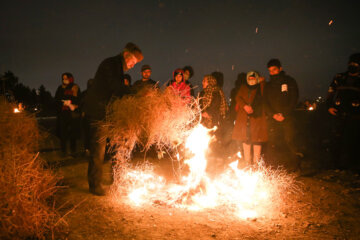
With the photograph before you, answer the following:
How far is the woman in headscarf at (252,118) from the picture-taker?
5.06m

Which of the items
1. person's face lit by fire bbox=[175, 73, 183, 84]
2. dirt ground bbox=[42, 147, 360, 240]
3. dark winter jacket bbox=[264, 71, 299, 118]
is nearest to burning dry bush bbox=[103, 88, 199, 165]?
dirt ground bbox=[42, 147, 360, 240]

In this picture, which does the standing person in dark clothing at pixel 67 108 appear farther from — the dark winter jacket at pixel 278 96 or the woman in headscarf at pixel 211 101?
the dark winter jacket at pixel 278 96

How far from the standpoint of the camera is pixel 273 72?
5.34 m

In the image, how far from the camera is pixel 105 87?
12.7ft

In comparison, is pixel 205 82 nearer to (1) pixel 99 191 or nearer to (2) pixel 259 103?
(2) pixel 259 103

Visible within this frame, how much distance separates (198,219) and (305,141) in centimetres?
738

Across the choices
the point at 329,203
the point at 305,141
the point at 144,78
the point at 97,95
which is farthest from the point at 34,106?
the point at 305,141

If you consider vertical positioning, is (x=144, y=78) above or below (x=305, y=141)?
above

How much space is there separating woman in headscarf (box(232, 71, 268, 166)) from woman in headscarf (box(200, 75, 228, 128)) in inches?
19.8

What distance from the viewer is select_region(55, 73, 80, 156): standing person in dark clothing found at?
643 centimetres

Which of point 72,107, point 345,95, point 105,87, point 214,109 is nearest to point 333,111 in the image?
point 345,95

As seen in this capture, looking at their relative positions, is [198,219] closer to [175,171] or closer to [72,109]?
[175,171]

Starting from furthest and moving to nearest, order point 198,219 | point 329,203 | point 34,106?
point 34,106, point 329,203, point 198,219

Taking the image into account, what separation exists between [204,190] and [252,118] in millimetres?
2058
